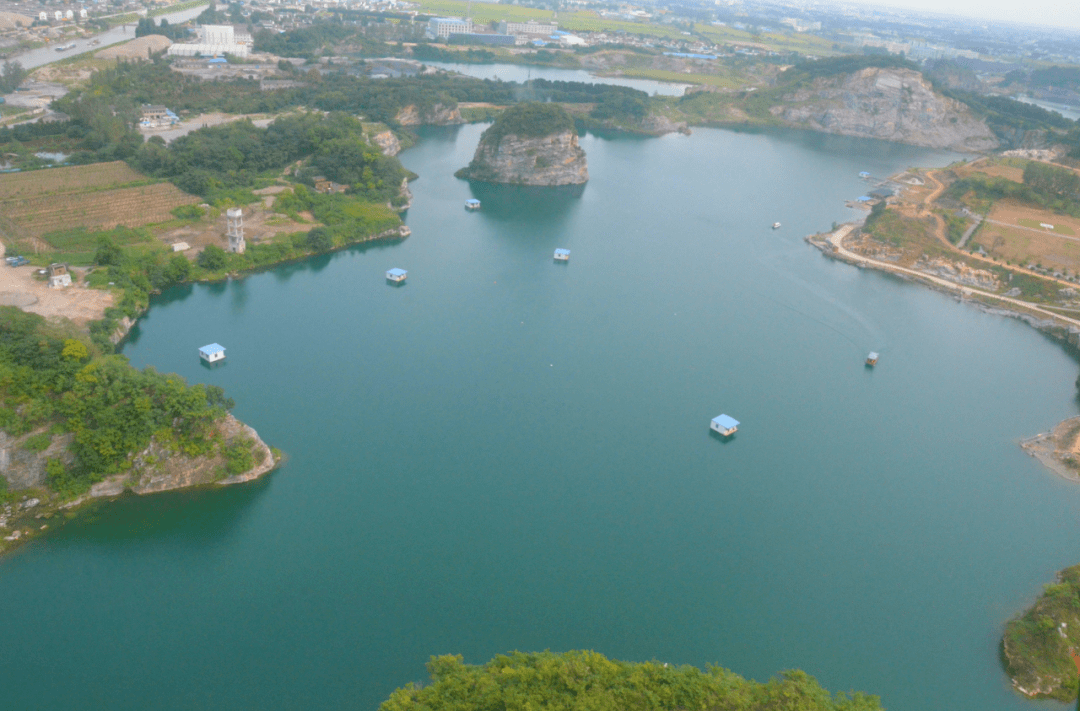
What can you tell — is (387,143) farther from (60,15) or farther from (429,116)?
(60,15)

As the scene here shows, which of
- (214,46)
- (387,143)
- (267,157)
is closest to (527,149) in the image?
(387,143)

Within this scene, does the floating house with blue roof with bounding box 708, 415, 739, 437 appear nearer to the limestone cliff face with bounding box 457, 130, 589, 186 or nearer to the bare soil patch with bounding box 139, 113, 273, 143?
the limestone cliff face with bounding box 457, 130, 589, 186

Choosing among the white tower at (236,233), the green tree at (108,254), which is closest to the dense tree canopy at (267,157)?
the white tower at (236,233)

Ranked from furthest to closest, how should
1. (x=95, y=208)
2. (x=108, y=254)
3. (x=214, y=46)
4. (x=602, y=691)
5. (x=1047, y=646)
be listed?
(x=214, y=46) → (x=95, y=208) → (x=108, y=254) → (x=1047, y=646) → (x=602, y=691)

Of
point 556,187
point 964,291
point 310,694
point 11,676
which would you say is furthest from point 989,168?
point 11,676

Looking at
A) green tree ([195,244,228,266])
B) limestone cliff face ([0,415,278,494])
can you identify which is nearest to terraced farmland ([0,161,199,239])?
green tree ([195,244,228,266])
